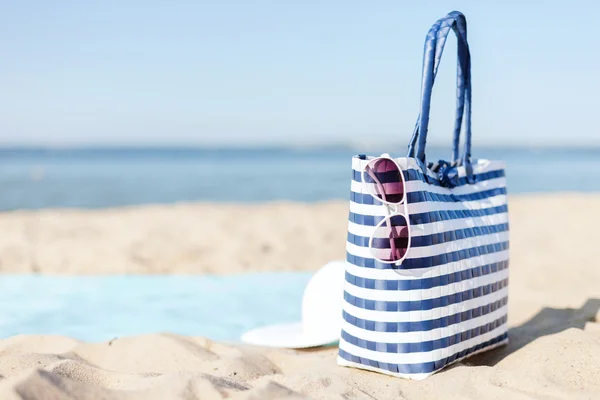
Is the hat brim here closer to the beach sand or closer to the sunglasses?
the beach sand

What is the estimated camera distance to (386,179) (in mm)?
2738

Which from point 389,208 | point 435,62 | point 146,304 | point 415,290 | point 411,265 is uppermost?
point 435,62

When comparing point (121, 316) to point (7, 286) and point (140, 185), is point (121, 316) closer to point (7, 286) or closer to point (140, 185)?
point (7, 286)

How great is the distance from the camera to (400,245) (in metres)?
2.75

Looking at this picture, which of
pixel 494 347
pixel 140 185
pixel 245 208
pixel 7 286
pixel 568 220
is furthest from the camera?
pixel 140 185

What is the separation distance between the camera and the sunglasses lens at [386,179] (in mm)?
2729

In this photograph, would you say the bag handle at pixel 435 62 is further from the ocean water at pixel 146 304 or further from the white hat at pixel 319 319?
the ocean water at pixel 146 304

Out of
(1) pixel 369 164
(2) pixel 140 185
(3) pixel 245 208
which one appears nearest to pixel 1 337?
(1) pixel 369 164

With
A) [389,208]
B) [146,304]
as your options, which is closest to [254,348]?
[389,208]

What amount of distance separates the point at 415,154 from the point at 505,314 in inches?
41.9

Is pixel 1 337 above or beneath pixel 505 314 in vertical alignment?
beneath

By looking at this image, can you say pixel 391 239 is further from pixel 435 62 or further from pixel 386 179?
pixel 435 62

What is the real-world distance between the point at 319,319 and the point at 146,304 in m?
1.57

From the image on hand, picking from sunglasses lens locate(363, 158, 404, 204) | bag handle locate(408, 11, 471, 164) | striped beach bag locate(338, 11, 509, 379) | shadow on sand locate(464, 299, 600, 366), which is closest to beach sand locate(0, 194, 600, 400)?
shadow on sand locate(464, 299, 600, 366)
